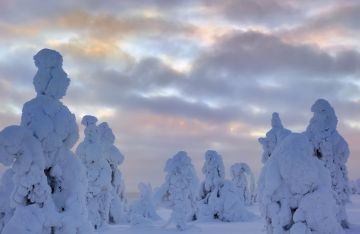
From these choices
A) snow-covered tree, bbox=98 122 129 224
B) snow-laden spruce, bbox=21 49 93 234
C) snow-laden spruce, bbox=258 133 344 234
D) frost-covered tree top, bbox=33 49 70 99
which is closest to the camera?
snow-laden spruce, bbox=258 133 344 234

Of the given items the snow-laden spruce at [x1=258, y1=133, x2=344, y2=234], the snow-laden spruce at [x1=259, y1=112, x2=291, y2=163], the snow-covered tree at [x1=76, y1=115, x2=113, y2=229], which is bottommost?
the snow-laden spruce at [x1=258, y1=133, x2=344, y2=234]

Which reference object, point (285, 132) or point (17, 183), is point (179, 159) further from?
point (17, 183)

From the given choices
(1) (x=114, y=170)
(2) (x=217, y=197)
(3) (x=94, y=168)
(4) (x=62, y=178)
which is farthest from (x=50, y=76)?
(2) (x=217, y=197)

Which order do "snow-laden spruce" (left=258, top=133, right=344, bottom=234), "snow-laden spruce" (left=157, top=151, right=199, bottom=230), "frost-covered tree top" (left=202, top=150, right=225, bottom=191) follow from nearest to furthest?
"snow-laden spruce" (left=258, top=133, right=344, bottom=234)
"snow-laden spruce" (left=157, top=151, right=199, bottom=230)
"frost-covered tree top" (left=202, top=150, right=225, bottom=191)

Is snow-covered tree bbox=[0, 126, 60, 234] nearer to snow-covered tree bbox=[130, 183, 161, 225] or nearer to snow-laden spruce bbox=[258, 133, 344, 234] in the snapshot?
snow-laden spruce bbox=[258, 133, 344, 234]

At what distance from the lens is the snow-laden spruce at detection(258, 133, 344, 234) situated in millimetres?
9336

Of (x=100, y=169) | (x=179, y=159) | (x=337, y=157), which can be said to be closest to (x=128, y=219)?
(x=100, y=169)

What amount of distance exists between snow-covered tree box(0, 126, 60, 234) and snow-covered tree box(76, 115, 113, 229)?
15.4 m

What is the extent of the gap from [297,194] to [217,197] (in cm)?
2080

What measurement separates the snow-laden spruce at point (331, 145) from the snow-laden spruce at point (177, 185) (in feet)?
22.8

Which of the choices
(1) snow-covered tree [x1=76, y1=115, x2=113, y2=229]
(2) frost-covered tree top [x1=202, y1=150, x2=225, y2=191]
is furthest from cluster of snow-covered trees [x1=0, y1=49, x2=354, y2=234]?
(2) frost-covered tree top [x1=202, y1=150, x2=225, y2=191]

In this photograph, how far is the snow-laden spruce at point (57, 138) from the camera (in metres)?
9.97

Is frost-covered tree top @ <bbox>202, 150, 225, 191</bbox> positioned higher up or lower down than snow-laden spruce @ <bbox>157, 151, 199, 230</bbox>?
higher up

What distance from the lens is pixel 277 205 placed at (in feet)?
31.7
